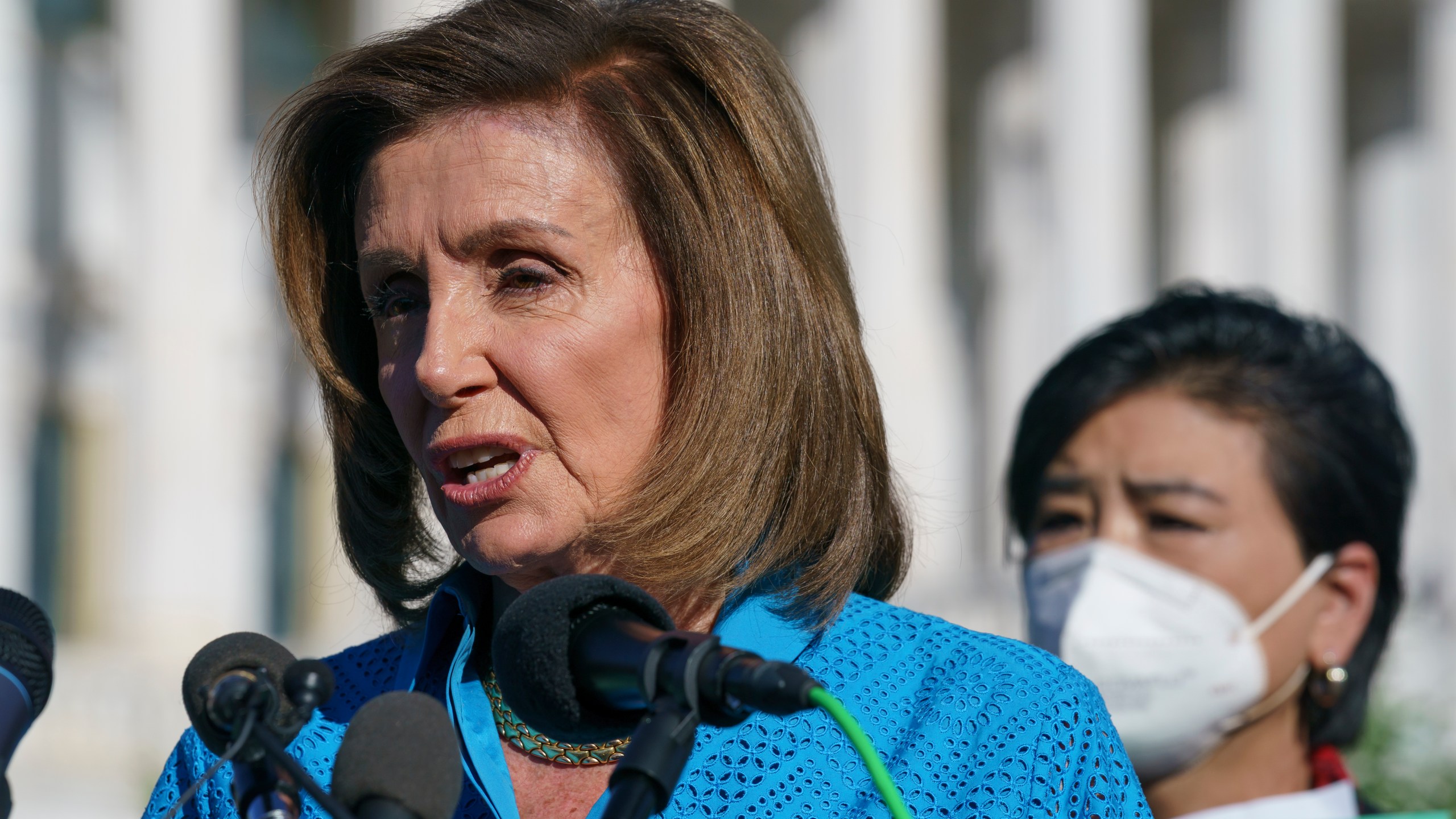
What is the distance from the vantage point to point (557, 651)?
193 centimetres

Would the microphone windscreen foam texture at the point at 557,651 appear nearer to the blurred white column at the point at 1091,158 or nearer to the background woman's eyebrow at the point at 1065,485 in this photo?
the background woman's eyebrow at the point at 1065,485

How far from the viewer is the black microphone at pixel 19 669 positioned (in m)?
2.09

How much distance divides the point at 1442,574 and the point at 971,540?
7.59 metres

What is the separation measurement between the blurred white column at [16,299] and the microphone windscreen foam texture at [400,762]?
69.2 ft

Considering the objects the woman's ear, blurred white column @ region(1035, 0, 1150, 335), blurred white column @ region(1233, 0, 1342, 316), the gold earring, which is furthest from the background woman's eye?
blurred white column @ region(1233, 0, 1342, 316)

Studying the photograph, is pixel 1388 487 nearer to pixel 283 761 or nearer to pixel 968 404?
pixel 283 761

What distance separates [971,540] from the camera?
30344 millimetres

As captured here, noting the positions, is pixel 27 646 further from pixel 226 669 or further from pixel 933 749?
pixel 933 749

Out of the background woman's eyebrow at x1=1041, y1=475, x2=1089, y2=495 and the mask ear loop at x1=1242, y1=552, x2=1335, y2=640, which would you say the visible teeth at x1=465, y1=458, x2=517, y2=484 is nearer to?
the background woman's eyebrow at x1=1041, y1=475, x2=1089, y2=495

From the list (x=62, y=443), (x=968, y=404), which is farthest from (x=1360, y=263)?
(x=62, y=443)

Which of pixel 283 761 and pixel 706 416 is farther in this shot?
pixel 706 416

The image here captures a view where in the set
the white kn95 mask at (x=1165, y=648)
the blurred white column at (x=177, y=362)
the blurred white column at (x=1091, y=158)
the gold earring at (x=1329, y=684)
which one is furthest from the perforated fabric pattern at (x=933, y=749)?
Result: the blurred white column at (x=1091, y=158)

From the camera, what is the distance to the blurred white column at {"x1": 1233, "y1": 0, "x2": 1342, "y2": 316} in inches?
1073

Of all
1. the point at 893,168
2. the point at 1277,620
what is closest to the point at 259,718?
the point at 1277,620
